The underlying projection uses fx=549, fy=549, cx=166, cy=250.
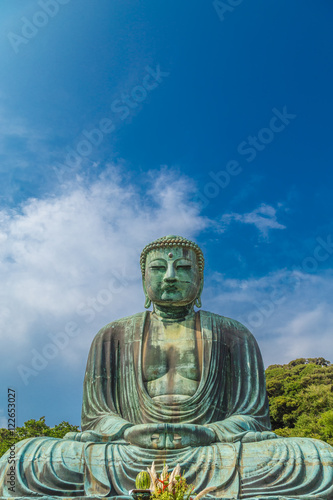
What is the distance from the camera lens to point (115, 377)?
8672 millimetres

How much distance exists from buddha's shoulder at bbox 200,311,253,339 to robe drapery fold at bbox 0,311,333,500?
2.66 ft

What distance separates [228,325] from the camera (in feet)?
29.6

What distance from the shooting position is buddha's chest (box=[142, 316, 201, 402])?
8141mm

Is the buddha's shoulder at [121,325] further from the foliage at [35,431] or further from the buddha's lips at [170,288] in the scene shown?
the foliage at [35,431]

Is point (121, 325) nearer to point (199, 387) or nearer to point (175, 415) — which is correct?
point (199, 387)

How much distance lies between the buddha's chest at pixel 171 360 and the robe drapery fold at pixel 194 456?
17 cm

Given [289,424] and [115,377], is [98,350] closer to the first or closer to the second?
[115,377]

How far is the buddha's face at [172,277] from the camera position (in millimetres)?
8797

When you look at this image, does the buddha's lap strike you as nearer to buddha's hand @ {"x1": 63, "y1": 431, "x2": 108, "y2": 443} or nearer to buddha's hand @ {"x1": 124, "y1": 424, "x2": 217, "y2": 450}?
buddha's hand @ {"x1": 124, "y1": 424, "x2": 217, "y2": 450}

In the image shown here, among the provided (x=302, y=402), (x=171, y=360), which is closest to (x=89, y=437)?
(x=171, y=360)

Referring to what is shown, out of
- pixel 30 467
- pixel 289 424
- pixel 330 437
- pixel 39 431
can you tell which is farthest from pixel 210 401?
pixel 289 424

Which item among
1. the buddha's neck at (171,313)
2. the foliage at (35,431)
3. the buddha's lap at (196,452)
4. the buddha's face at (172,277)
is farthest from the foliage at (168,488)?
the foliage at (35,431)

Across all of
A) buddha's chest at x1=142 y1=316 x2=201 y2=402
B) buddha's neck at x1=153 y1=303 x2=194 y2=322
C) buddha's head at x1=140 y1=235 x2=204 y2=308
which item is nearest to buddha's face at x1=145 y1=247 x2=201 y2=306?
buddha's head at x1=140 y1=235 x2=204 y2=308

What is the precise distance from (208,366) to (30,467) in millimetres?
3002
